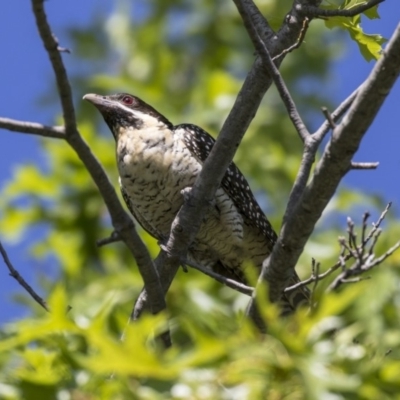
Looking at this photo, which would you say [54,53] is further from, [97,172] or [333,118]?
[333,118]

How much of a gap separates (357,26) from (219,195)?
1.91 m

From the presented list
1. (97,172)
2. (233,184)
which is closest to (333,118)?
(97,172)

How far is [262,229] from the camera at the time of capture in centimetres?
623

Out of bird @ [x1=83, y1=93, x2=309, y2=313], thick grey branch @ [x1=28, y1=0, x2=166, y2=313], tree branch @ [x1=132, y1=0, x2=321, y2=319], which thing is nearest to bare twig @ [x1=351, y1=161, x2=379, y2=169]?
tree branch @ [x1=132, y1=0, x2=321, y2=319]

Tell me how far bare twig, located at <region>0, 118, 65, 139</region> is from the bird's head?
2388 millimetres

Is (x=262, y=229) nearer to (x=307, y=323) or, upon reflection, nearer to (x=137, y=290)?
(x=137, y=290)

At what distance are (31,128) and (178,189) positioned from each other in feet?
7.10

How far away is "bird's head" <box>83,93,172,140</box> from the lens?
20.1 ft

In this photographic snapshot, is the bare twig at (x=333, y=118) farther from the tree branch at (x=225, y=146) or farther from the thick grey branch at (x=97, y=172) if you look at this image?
the thick grey branch at (x=97, y=172)

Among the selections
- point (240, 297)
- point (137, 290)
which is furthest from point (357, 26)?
point (137, 290)

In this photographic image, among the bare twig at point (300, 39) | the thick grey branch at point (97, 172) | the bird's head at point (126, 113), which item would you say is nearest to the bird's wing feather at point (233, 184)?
the bird's head at point (126, 113)

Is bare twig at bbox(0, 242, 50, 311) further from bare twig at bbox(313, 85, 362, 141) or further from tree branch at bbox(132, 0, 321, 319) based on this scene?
bare twig at bbox(313, 85, 362, 141)

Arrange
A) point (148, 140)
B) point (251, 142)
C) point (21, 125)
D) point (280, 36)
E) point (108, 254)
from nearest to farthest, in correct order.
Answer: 1. point (21, 125)
2. point (280, 36)
3. point (148, 140)
4. point (108, 254)
5. point (251, 142)

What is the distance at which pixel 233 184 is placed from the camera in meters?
6.06
